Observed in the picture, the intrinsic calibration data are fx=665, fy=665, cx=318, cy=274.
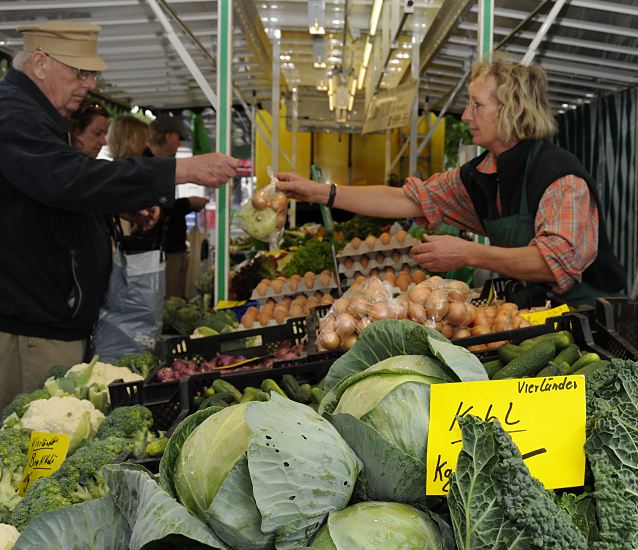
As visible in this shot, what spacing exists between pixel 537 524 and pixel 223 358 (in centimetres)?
175

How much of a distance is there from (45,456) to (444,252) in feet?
5.52

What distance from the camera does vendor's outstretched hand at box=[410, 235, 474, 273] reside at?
8.95 feet

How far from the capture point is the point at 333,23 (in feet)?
23.9

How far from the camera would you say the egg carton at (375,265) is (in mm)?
3943

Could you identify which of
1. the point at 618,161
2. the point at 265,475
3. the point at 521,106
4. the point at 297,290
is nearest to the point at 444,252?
the point at 521,106

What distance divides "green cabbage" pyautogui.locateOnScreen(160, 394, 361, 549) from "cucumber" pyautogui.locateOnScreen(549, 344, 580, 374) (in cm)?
75

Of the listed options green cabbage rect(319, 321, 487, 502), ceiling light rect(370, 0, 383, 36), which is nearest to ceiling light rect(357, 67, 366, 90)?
ceiling light rect(370, 0, 383, 36)

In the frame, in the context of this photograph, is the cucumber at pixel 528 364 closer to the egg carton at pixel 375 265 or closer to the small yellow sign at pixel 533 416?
the small yellow sign at pixel 533 416

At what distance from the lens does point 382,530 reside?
0.92m

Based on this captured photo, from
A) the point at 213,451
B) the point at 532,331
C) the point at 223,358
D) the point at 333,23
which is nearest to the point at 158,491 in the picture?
the point at 213,451

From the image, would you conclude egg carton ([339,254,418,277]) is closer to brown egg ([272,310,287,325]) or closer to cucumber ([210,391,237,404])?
brown egg ([272,310,287,325])

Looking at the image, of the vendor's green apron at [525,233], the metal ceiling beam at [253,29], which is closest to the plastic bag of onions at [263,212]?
the vendor's green apron at [525,233]

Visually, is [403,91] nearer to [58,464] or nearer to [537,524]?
[58,464]

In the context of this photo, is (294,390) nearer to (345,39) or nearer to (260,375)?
(260,375)
